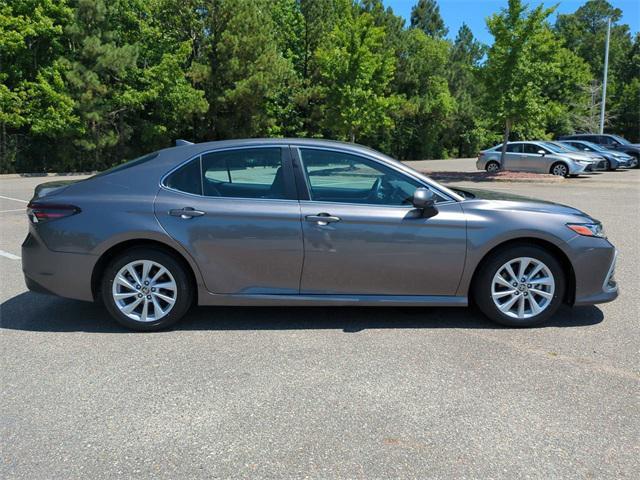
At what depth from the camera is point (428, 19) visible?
56.5 m

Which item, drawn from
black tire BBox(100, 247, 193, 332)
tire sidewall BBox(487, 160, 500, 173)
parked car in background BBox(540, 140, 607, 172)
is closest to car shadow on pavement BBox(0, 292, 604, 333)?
black tire BBox(100, 247, 193, 332)

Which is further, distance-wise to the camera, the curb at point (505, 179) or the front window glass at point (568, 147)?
the front window glass at point (568, 147)

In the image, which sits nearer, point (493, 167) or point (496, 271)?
point (496, 271)

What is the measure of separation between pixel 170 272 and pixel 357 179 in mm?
1755

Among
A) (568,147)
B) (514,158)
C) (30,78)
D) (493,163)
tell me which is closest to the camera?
(514,158)

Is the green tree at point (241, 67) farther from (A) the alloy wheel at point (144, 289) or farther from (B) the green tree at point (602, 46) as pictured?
(B) the green tree at point (602, 46)

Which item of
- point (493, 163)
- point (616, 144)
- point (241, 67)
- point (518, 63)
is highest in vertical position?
point (241, 67)

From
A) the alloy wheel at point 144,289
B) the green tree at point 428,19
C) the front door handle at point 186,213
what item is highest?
the green tree at point 428,19

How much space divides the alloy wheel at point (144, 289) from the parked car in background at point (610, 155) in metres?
25.4

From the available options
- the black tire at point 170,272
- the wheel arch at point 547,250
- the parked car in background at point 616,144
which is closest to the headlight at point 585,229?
the wheel arch at point 547,250

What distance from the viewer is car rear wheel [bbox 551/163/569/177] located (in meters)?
22.6

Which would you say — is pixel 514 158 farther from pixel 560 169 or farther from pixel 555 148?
pixel 560 169

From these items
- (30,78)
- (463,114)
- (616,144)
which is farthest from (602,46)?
(30,78)

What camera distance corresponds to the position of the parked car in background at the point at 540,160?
22.6 meters
